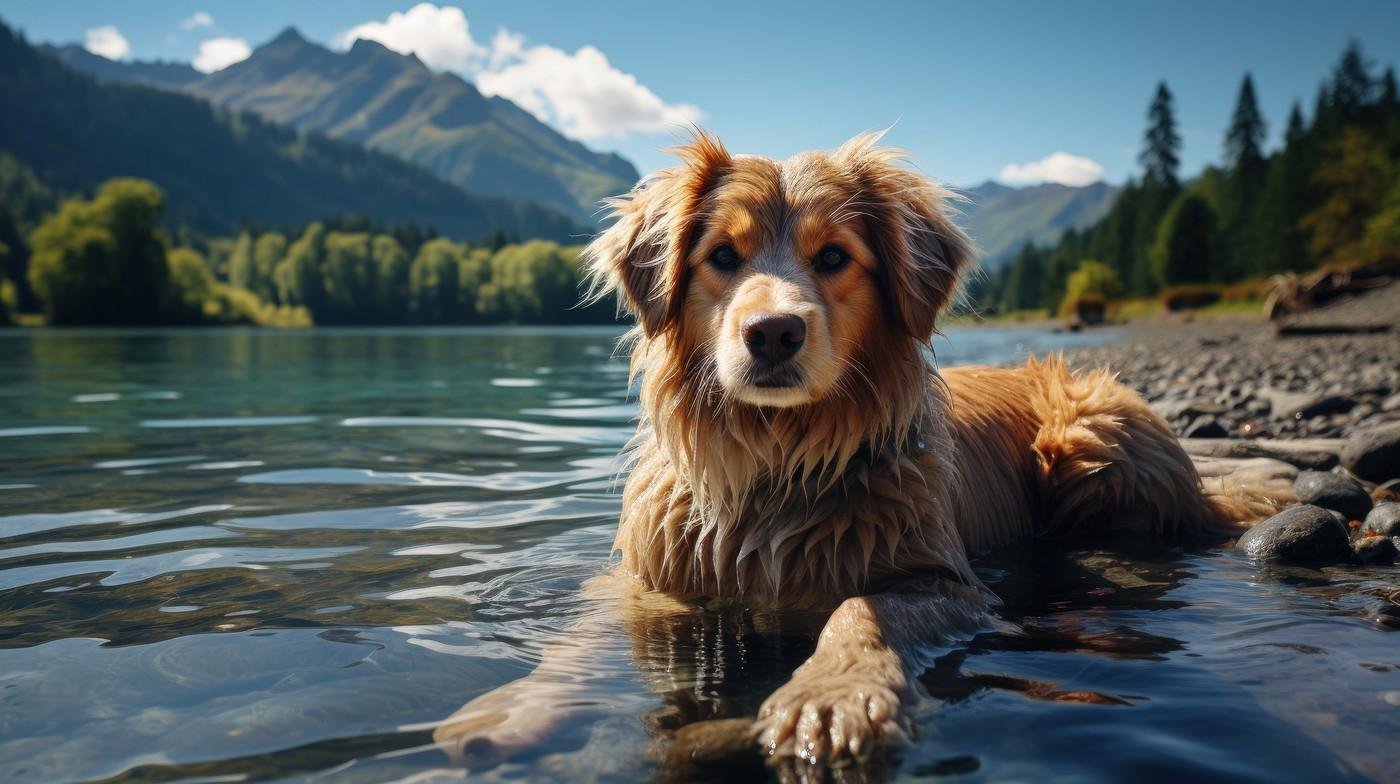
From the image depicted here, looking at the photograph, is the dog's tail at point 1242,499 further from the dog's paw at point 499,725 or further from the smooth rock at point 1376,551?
the dog's paw at point 499,725

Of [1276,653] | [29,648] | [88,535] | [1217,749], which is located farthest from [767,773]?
[88,535]

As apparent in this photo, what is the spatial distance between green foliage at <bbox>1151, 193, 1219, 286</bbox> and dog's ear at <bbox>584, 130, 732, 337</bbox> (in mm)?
94362

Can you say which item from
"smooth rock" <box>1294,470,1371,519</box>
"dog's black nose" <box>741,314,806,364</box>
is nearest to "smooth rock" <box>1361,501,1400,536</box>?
"smooth rock" <box>1294,470,1371,519</box>

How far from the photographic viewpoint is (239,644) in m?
3.93

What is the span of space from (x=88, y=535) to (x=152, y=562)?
959mm

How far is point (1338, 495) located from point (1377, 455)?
1234 millimetres

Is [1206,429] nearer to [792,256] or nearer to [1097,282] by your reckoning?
[792,256]

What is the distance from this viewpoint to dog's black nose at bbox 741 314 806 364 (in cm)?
392

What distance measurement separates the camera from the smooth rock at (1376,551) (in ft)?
16.7

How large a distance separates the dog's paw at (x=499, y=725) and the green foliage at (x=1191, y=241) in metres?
96.4

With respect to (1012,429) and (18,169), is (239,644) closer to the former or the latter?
(1012,429)

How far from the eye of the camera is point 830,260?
458 centimetres

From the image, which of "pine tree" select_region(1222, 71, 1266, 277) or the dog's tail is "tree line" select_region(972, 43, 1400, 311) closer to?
"pine tree" select_region(1222, 71, 1266, 277)

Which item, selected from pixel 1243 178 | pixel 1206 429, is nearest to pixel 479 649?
pixel 1206 429
